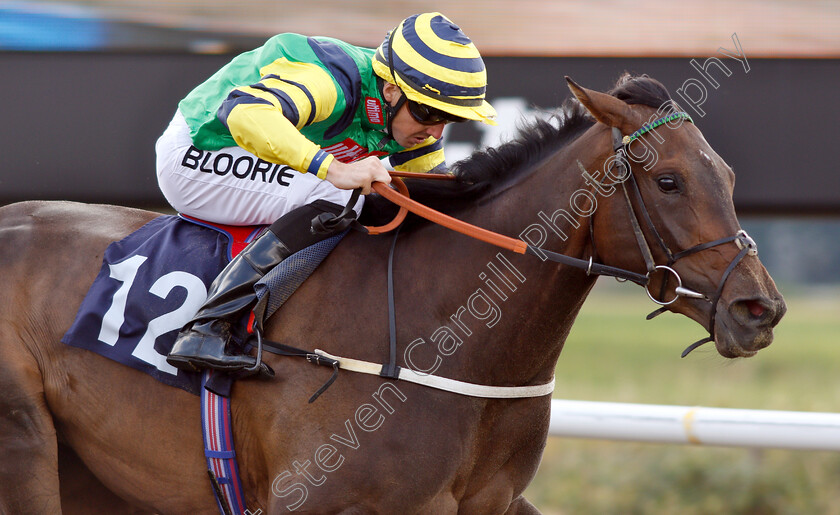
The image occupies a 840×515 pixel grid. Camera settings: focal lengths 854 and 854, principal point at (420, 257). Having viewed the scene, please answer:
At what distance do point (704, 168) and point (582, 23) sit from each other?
232 cm

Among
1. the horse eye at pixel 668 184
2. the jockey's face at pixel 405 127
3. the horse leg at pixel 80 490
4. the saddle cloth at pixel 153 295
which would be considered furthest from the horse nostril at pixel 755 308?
the horse leg at pixel 80 490

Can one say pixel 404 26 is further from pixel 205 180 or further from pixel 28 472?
pixel 28 472

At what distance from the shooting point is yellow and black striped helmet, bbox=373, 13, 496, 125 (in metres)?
2.54

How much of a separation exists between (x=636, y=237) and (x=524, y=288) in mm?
357

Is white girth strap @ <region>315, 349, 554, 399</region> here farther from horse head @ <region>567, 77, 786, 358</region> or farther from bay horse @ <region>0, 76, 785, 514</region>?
horse head @ <region>567, 77, 786, 358</region>

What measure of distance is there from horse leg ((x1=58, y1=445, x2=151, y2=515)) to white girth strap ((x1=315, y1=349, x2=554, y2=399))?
1159 mm

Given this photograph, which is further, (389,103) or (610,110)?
(389,103)

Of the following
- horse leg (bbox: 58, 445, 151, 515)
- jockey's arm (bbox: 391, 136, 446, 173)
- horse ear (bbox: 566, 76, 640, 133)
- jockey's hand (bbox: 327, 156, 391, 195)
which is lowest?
horse leg (bbox: 58, 445, 151, 515)

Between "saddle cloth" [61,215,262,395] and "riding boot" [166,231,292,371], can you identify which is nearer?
"riding boot" [166,231,292,371]

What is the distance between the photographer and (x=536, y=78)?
14.1 ft

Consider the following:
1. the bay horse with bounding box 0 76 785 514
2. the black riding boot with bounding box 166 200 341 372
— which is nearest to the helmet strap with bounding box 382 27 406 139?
the bay horse with bounding box 0 76 785 514

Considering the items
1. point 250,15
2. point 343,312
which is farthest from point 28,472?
point 250,15

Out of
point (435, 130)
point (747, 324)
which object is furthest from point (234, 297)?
point (747, 324)

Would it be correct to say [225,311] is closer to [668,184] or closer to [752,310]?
[668,184]
